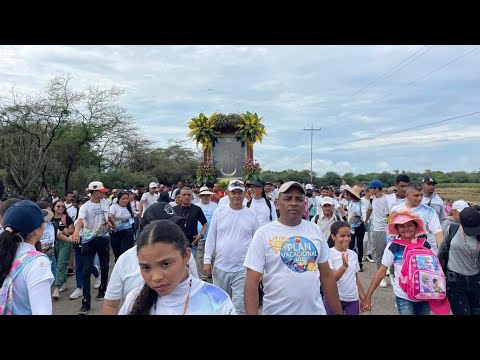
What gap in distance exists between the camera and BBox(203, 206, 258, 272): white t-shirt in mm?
4633

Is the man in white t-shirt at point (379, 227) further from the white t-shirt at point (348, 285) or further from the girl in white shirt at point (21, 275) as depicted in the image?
the girl in white shirt at point (21, 275)

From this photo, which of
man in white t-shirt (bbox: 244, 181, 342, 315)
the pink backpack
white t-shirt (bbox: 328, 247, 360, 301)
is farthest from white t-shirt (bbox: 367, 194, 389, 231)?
man in white t-shirt (bbox: 244, 181, 342, 315)

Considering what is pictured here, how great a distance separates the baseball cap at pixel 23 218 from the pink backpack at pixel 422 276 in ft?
10.6

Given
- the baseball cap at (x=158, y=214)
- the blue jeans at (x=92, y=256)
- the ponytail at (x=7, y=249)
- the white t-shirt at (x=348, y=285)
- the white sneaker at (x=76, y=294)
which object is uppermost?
the baseball cap at (x=158, y=214)

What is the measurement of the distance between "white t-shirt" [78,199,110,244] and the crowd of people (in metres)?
0.02

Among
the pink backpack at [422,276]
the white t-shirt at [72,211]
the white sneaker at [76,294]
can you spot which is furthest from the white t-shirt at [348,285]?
the white t-shirt at [72,211]

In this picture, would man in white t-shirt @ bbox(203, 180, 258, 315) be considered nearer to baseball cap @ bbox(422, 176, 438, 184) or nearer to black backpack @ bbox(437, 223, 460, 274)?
black backpack @ bbox(437, 223, 460, 274)

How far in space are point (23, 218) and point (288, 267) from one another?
193cm

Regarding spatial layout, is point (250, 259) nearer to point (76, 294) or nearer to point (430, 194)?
point (430, 194)

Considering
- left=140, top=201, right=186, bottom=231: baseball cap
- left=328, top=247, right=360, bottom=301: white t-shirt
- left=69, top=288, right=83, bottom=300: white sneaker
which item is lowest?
left=69, top=288, right=83, bottom=300: white sneaker

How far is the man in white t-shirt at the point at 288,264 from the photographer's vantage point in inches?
108

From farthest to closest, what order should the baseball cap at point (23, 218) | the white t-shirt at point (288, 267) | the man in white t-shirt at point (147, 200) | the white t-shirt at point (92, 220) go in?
the man in white t-shirt at point (147, 200) → the white t-shirt at point (92, 220) → the white t-shirt at point (288, 267) → the baseball cap at point (23, 218)

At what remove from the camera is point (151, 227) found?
6.29 feet
